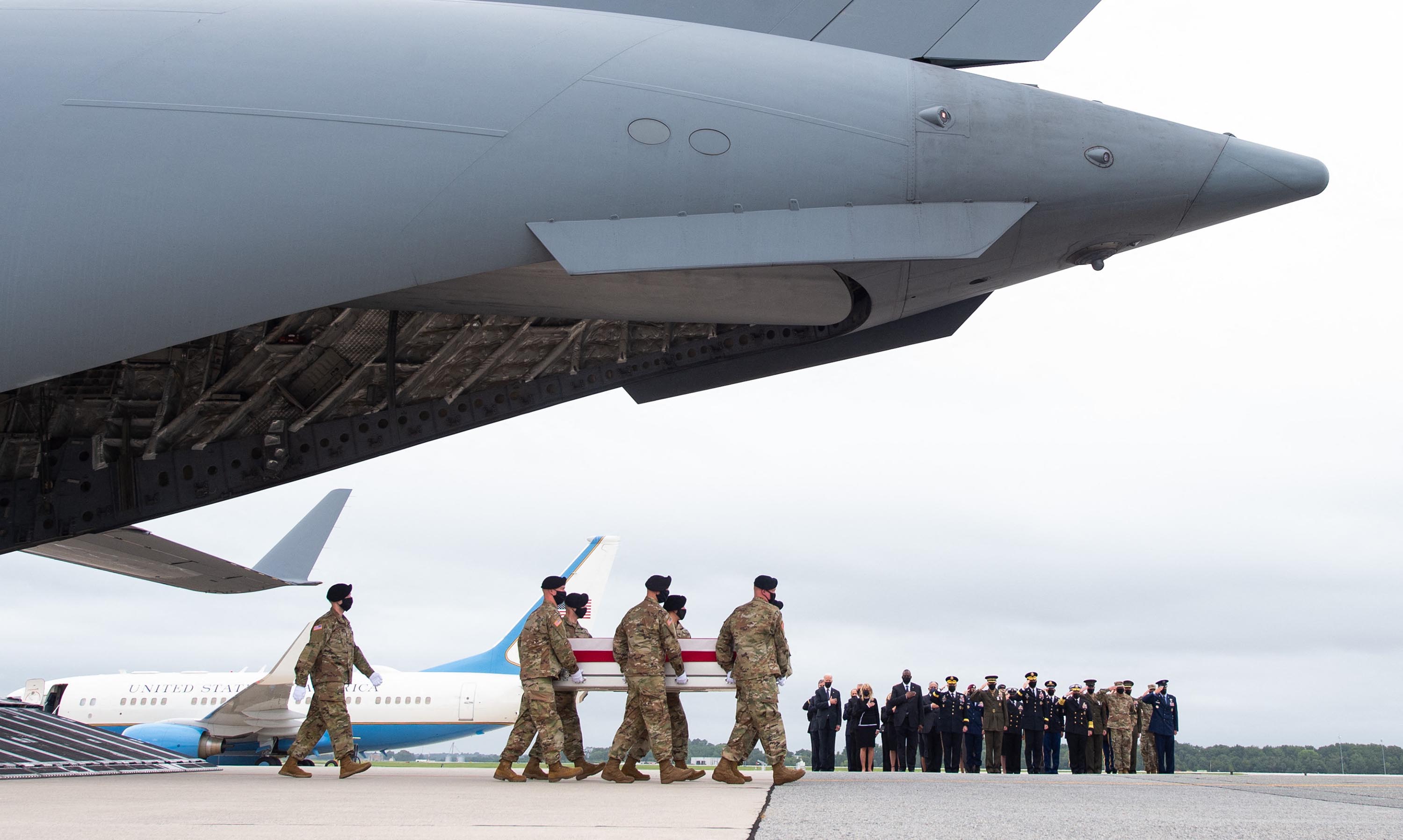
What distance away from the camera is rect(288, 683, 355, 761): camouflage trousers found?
8.45 m

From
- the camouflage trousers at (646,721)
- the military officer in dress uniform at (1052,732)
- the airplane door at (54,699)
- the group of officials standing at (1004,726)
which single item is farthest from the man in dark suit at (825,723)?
the airplane door at (54,699)

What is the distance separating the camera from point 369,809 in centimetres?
549

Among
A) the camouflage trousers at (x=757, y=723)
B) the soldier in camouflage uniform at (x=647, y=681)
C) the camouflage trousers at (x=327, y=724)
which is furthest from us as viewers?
the camouflage trousers at (x=327, y=724)

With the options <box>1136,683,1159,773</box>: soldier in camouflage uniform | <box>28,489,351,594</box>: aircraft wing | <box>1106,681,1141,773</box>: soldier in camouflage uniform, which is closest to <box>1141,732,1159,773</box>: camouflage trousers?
<box>1136,683,1159,773</box>: soldier in camouflage uniform

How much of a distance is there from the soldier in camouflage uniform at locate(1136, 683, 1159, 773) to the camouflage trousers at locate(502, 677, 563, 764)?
414 inches

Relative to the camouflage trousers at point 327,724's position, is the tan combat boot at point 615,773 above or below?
below

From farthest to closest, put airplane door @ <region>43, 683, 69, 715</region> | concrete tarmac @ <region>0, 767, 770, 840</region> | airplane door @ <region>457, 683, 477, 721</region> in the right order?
airplane door @ <region>457, 683, 477, 721</region>, airplane door @ <region>43, 683, 69, 715</region>, concrete tarmac @ <region>0, 767, 770, 840</region>

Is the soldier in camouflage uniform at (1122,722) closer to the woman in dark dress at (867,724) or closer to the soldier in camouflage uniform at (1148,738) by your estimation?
the soldier in camouflage uniform at (1148,738)

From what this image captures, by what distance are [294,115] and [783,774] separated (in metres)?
5.37

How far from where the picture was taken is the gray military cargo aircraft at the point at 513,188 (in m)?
6.40

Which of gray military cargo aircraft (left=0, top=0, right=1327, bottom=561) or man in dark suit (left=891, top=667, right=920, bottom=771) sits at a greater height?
gray military cargo aircraft (left=0, top=0, right=1327, bottom=561)

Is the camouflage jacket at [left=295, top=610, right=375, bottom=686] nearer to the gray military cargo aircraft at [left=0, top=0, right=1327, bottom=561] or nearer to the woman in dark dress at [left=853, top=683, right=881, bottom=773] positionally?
the gray military cargo aircraft at [left=0, top=0, right=1327, bottom=561]

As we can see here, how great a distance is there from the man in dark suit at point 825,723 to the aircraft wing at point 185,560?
317 inches

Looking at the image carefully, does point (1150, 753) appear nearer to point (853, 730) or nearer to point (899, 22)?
point (853, 730)
